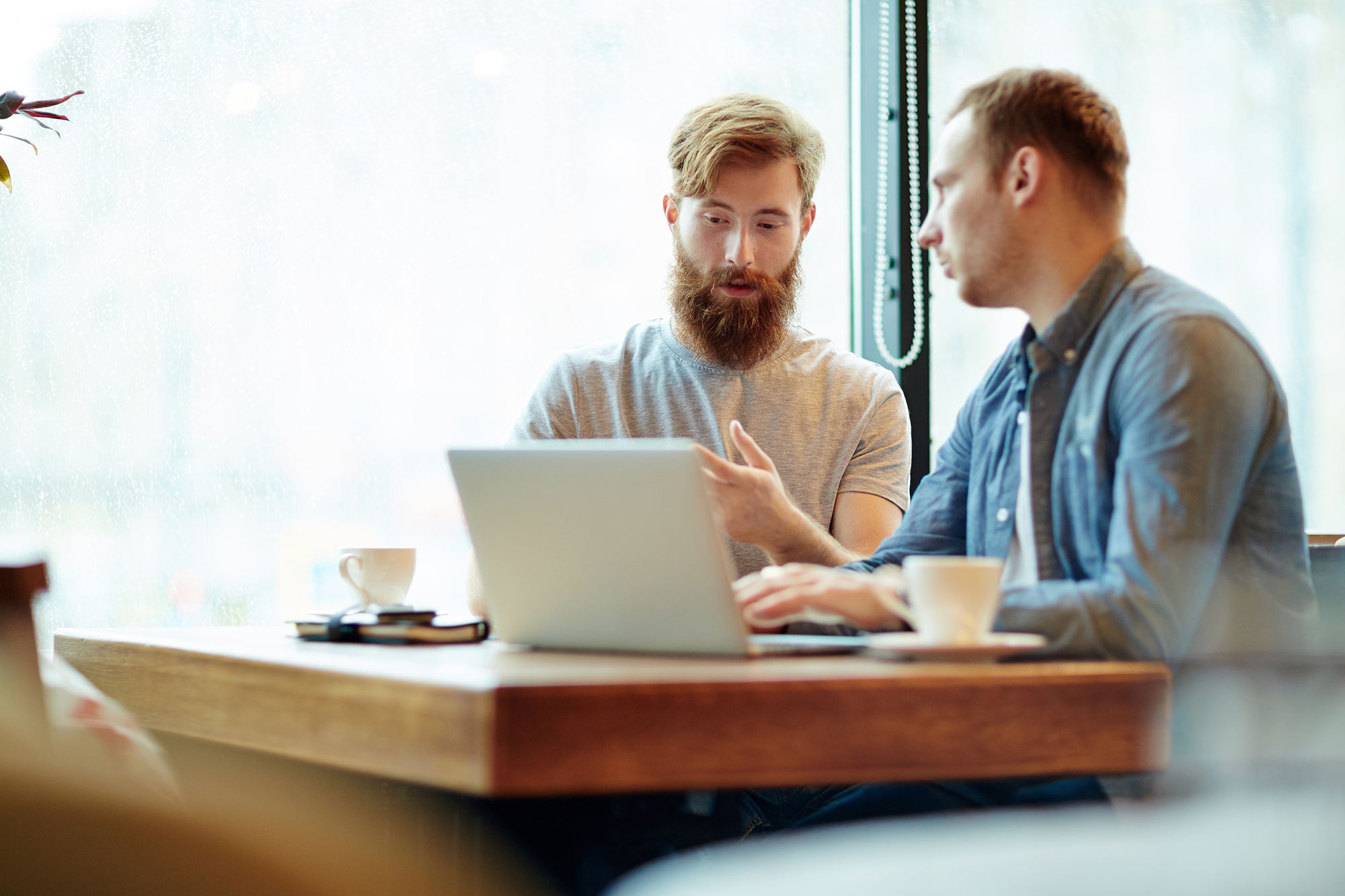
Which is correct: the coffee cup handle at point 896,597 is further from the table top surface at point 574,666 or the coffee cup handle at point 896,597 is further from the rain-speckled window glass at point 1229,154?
the rain-speckled window glass at point 1229,154

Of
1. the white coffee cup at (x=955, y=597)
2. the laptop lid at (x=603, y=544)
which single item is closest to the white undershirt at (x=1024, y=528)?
the white coffee cup at (x=955, y=597)

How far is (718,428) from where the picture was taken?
2352mm

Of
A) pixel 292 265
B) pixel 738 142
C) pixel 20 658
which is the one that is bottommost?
pixel 20 658

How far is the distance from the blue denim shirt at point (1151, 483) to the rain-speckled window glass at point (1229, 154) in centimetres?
154

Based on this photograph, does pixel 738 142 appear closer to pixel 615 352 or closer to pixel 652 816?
pixel 615 352

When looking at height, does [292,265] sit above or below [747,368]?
above

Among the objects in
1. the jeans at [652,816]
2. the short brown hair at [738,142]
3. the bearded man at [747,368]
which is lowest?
the jeans at [652,816]

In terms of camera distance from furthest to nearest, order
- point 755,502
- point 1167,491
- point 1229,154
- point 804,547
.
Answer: point 1229,154 → point 804,547 → point 755,502 → point 1167,491

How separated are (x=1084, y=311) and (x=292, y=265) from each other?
1.63 meters

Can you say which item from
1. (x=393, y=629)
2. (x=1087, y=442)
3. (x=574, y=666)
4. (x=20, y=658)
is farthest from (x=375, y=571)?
(x=1087, y=442)

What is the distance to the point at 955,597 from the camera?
3.76 ft

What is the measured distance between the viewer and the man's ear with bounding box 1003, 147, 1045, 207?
1579 millimetres

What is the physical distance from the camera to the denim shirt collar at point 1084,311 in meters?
1.51

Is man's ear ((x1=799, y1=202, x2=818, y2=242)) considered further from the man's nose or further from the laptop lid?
the laptop lid
